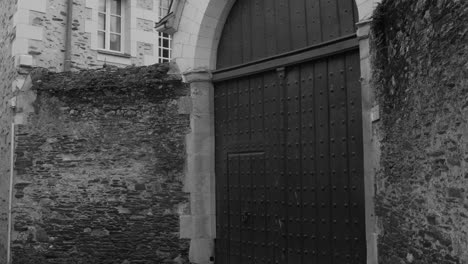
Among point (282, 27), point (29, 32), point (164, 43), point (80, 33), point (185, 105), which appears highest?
point (164, 43)

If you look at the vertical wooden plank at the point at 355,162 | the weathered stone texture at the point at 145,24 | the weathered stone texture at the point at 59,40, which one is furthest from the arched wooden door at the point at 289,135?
the weathered stone texture at the point at 145,24

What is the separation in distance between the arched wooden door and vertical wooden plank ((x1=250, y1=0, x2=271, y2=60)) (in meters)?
0.01

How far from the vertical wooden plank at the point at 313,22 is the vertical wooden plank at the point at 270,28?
513 mm

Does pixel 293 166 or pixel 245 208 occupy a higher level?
pixel 293 166

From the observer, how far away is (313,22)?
571cm

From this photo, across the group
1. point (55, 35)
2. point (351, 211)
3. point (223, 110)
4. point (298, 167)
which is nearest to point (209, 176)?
point (223, 110)

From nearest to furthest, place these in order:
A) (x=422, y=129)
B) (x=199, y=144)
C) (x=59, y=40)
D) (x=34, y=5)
Answer: (x=422, y=129)
(x=199, y=144)
(x=34, y=5)
(x=59, y=40)

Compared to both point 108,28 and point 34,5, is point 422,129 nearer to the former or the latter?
point 34,5

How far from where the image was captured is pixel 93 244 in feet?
22.7

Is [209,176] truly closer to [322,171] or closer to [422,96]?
[322,171]

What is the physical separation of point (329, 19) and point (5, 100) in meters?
5.67

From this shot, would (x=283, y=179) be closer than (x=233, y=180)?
Yes

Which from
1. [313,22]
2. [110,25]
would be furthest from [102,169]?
[110,25]

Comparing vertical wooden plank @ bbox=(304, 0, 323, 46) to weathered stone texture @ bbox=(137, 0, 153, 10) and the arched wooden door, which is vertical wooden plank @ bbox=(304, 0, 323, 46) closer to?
the arched wooden door
